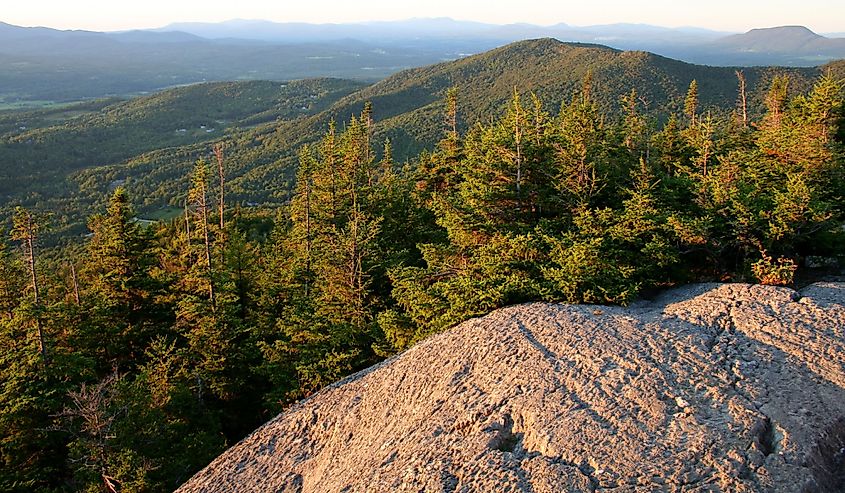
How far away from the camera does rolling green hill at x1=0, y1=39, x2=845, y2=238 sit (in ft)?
313

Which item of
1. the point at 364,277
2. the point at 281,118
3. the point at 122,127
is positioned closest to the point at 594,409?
the point at 364,277

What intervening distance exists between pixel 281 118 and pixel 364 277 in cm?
14884

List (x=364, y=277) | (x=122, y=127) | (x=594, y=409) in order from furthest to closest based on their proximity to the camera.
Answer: (x=122, y=127)
(x=364, y=277)
(x=594, y=409)

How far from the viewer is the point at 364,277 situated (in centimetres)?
2458

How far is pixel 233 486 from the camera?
15.7 m

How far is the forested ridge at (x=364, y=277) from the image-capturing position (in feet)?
60.3

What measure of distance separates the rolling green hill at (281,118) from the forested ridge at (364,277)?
6038 centimetres

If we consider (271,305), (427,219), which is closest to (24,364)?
(271,305)

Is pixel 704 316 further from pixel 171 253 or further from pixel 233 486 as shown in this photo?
pixel 171 253

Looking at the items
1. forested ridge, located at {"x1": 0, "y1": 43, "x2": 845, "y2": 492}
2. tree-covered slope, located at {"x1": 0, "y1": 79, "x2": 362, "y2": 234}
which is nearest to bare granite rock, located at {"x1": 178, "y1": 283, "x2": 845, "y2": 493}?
forested ridge, located at {"x1": 0, "y1": 43, "x2": 845, "y2": 492}

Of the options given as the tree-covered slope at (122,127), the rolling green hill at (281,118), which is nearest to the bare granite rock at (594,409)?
the rolling green hill at (281,118)

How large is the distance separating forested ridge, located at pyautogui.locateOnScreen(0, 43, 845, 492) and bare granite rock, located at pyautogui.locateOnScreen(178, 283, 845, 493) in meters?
2.18

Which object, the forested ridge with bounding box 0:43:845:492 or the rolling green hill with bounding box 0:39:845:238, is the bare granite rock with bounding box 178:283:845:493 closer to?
the forested ridge with bounding box 0:43:845:492

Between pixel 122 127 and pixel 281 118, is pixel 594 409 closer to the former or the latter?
pixel 122 127
